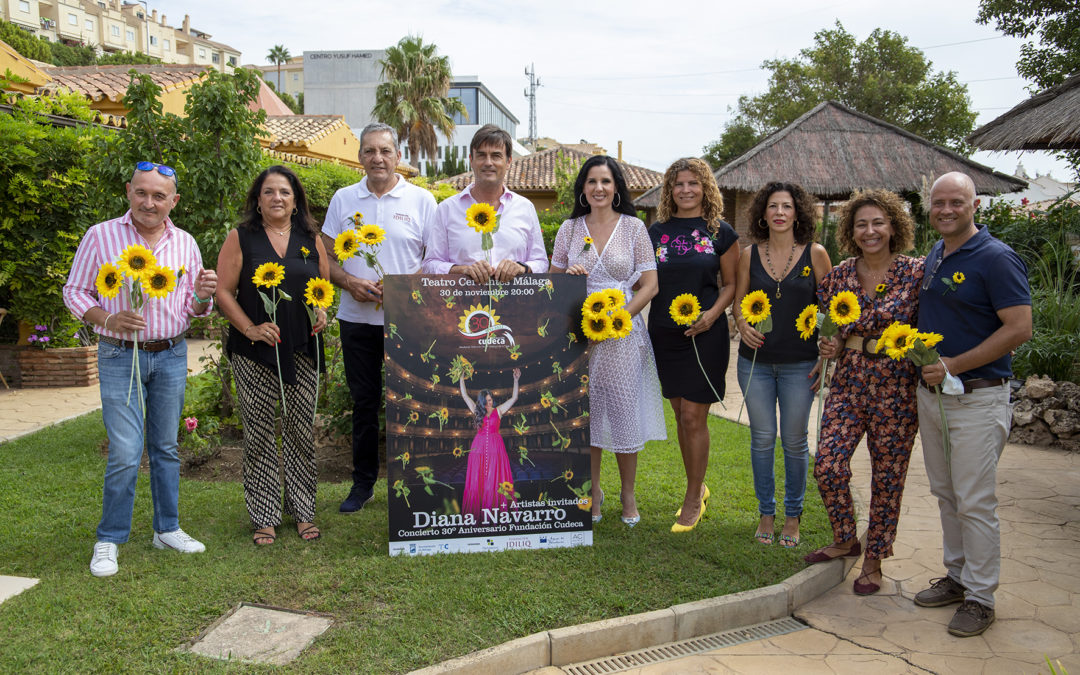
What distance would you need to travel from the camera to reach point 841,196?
669 inches

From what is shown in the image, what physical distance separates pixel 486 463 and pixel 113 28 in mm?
100685

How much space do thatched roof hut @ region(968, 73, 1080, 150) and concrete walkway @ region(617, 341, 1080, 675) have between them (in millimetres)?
4890

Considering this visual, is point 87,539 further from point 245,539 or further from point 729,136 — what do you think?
point 729,136

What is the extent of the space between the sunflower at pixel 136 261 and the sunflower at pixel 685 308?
9.31 feet

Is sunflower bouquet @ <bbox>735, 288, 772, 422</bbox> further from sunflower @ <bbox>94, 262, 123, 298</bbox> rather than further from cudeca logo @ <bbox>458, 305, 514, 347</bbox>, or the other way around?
sunflower @ <bbox>94, 262, 123, 298</bbox>

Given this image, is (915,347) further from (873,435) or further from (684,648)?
(684,648)

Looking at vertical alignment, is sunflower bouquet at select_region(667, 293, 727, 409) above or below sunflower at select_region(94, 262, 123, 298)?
below

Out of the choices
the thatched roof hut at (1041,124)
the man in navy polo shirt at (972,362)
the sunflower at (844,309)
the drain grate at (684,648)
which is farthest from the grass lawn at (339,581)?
the thatched roof hut at (1041,124)

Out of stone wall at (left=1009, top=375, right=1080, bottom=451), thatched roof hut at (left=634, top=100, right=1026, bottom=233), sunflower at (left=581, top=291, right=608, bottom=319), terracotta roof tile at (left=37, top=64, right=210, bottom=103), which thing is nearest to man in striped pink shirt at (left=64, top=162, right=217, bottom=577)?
sunflower at (left=581, top=291, right=608, bottom=319)

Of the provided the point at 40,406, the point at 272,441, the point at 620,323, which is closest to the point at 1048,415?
the point at 620,323

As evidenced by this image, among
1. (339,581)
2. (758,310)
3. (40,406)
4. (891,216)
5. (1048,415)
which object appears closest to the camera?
(339,581)

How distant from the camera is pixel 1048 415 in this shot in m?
7.58

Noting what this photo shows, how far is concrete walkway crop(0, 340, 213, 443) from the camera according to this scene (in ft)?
25.3

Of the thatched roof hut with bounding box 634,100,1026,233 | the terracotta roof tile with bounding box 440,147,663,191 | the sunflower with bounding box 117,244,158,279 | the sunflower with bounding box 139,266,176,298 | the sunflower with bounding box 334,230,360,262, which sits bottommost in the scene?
the sunflower with bounding box 139,266,176,298
